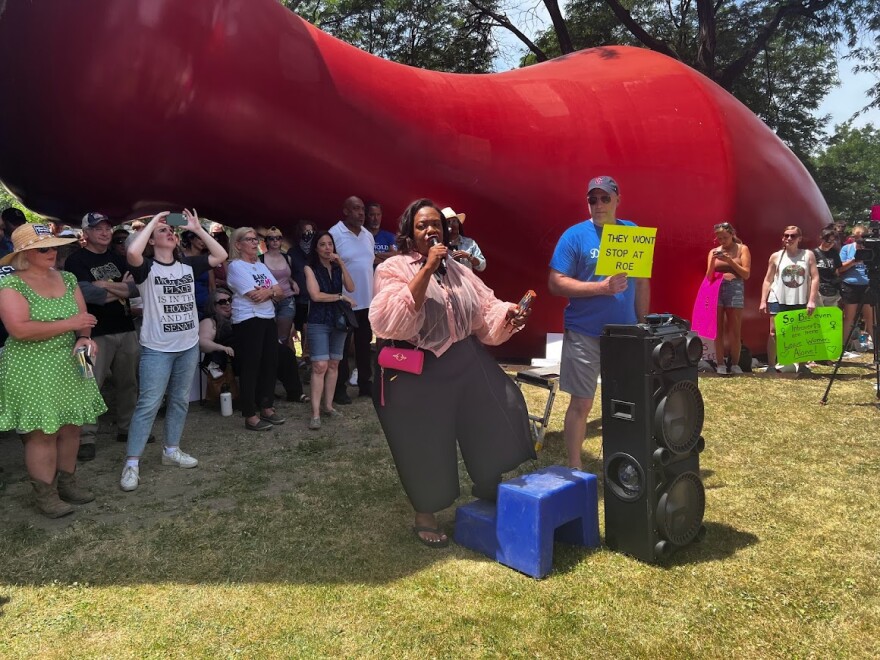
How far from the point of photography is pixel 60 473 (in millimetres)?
3611

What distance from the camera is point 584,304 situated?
356 centimetres

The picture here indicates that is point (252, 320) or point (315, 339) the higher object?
point (252, 320)

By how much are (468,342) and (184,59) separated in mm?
3467

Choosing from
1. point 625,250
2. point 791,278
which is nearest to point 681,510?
point 625,250

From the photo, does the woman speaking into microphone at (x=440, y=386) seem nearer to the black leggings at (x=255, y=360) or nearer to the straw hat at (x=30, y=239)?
the straw hat at (x=30, y=239)

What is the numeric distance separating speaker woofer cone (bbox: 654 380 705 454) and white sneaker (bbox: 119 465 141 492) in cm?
305

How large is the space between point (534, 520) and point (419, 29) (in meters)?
16.4

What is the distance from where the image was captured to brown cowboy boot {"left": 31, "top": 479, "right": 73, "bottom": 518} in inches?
134

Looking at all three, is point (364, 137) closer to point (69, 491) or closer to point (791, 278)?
point (69, 491)

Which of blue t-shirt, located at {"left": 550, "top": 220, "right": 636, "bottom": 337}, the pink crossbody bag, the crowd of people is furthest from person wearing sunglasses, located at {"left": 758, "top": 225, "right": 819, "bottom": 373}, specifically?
the pink crossbody bag

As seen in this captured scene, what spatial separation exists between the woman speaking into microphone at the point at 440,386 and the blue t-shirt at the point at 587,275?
2.04 ft

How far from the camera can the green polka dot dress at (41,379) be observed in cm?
327

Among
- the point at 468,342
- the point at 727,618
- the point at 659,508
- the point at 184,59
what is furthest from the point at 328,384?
the point at 727,618

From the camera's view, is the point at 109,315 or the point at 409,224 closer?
the point at 409,224
